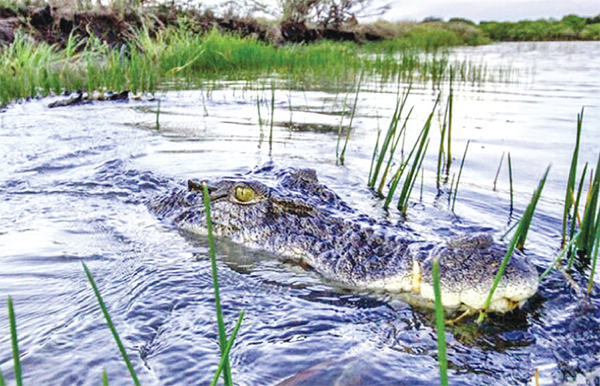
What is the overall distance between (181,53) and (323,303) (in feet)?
39.2

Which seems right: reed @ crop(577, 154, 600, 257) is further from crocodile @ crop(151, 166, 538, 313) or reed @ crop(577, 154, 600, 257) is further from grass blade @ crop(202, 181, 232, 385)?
grass blade @ crop(202, 181, 232, 385)

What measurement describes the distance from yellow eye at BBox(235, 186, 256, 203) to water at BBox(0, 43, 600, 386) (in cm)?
28

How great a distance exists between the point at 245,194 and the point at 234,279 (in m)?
0.66

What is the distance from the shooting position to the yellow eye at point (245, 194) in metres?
3.52

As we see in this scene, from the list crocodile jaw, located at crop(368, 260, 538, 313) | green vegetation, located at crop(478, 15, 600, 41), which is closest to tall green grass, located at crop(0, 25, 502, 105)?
crocodile jaw, located at crop(368, 260, 538, 313)

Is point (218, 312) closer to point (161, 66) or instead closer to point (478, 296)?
point (478, 296)

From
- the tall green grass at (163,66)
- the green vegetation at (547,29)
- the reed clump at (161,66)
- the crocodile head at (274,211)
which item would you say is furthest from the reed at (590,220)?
the green vegetation at (547,29)

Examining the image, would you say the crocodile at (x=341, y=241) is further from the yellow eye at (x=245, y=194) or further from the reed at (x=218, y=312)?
the reed at (x=218, y=312)

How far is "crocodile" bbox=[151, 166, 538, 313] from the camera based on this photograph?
2287mm

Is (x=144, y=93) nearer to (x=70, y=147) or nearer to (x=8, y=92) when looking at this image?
(x=8, y=92)

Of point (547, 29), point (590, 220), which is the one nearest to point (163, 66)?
point (590, 220)

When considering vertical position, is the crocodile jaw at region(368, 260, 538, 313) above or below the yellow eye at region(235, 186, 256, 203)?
below

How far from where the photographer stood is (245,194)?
3535 millimetres

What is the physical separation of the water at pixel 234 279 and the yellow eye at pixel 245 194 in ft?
0.92
